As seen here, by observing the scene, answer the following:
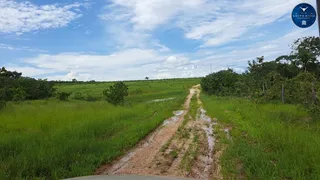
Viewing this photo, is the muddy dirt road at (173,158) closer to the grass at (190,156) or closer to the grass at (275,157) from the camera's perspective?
the grass at (190,156)

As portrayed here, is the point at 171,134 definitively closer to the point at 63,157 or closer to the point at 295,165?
the point at 63,157

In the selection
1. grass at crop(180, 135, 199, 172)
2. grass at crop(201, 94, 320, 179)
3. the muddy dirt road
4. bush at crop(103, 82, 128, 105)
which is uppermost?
bush at crop(103, 82, 128, 105)

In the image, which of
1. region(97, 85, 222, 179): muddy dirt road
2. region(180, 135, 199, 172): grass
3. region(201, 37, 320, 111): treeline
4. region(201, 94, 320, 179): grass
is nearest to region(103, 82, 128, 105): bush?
region(201, 37, 320, 111): treeline

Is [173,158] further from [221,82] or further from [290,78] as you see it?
[221,82]

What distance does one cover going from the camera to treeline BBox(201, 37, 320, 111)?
15.1 meters

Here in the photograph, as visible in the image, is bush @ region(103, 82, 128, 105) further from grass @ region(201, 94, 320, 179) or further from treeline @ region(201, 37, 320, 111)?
grass @ region(201, 94, 320, 179)

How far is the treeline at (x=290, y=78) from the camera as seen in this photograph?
1507 cm

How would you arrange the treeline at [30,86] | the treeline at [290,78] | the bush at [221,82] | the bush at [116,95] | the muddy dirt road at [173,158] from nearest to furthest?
the muddy dirt road at [173,158] → the treeline at [290,78] → the bush at [116,95] → the treeline at [30,86] → the bush at [221,82]

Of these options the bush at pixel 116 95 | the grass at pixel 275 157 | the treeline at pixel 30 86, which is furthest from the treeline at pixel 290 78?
the treeline at pixel 30 86

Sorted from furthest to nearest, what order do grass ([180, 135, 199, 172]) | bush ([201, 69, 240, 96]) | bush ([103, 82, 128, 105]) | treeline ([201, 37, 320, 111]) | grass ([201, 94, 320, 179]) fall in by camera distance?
1. bush ([201, 69, 240, 96])
2. bush ([103, 82, 128, 105])
3. treeline ([201, 37, 320, 111])
4. grass ([180, 135, 199, 172])
5. grass ([201, 94, 320, 179])

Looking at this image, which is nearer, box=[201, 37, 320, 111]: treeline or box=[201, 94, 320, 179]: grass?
box=[201, 94, 320, 179]: grass

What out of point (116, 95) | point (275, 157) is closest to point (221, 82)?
point (116, 95)

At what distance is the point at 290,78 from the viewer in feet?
97.8

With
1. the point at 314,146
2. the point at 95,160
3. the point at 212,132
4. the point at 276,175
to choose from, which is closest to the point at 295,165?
the point at 276,175
